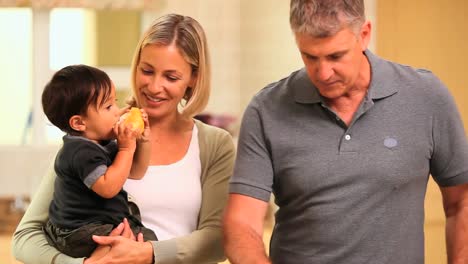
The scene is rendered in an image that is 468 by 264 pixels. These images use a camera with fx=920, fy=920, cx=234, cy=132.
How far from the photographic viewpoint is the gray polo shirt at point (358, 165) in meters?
2.32

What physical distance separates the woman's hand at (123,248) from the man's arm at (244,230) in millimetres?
219

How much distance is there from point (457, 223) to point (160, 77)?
871 millimetres

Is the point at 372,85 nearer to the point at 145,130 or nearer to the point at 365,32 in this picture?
the point at 365,32

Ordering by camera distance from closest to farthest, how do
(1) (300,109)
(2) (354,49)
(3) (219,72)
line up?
(2) (354,49) → (1) (300,109) → (3) (219,72)

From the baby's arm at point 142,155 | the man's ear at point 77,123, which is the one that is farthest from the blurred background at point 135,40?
the man's ear at point 77,123

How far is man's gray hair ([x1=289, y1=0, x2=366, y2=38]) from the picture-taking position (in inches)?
85.7

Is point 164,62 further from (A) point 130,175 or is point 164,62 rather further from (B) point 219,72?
(B) point 219,72

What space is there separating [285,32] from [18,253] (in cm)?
473

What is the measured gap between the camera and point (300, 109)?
2412 millimetres

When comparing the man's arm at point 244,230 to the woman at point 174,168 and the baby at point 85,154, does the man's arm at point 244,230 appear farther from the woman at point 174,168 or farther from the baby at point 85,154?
the baby at point 85,154

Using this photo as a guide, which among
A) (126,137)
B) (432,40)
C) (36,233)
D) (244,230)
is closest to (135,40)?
(432,40)

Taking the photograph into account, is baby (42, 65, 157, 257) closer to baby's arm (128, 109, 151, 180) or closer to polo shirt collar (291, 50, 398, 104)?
baby's arm (128, 109, 151, 180)

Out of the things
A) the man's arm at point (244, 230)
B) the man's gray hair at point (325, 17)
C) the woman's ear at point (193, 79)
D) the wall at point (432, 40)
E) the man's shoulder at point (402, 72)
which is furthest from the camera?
the wall at point (432, 40)

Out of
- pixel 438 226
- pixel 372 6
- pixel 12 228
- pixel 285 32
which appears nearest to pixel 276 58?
pixel 285 32
